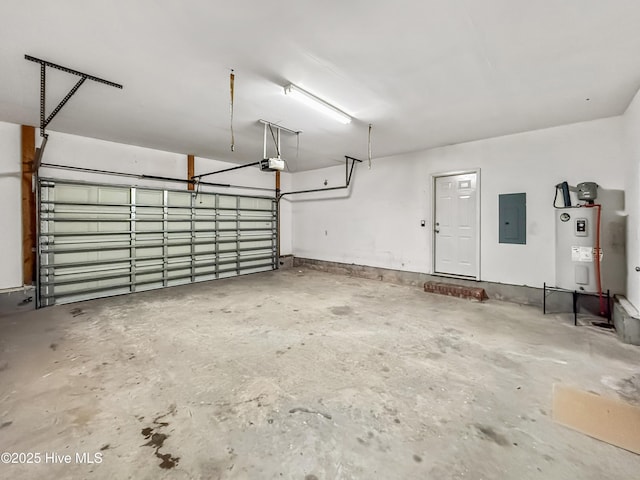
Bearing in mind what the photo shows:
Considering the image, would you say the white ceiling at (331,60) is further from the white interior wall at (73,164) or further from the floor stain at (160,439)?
the floor stain at (160,439)

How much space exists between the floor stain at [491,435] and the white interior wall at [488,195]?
140 inches

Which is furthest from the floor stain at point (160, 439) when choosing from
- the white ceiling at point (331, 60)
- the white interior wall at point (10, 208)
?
the white interior wall at point (10, 208)

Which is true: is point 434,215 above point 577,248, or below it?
above

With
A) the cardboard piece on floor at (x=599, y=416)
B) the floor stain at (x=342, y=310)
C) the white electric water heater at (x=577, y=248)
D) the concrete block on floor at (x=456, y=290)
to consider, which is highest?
the white electric water heater at (x=577, y=248)

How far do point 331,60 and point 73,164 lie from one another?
4.89 metres

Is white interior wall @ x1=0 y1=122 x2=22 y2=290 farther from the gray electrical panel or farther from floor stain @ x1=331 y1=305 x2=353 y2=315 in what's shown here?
the gray electrical panel

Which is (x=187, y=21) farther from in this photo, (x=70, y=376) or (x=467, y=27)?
(x=70, y=376)

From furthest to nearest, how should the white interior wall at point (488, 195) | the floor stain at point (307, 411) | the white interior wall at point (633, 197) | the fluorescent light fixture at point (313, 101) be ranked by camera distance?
the white interior wall at point (488, 195) < the white interior wall at point (633, 197) < the fluorescent light fixture at point (313, 101) < the floor stain at point (307, 411)

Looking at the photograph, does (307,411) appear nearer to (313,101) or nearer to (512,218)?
(313,101)

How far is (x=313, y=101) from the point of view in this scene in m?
3.20

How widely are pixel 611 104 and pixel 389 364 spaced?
4.19 metres

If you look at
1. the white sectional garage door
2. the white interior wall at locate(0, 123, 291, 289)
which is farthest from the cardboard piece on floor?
the white interior wall at locate(0, 123, 291, 289)

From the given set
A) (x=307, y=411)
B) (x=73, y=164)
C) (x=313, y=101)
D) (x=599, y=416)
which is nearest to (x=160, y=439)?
(x=307, y=411)

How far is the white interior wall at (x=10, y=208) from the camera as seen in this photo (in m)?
4.16
